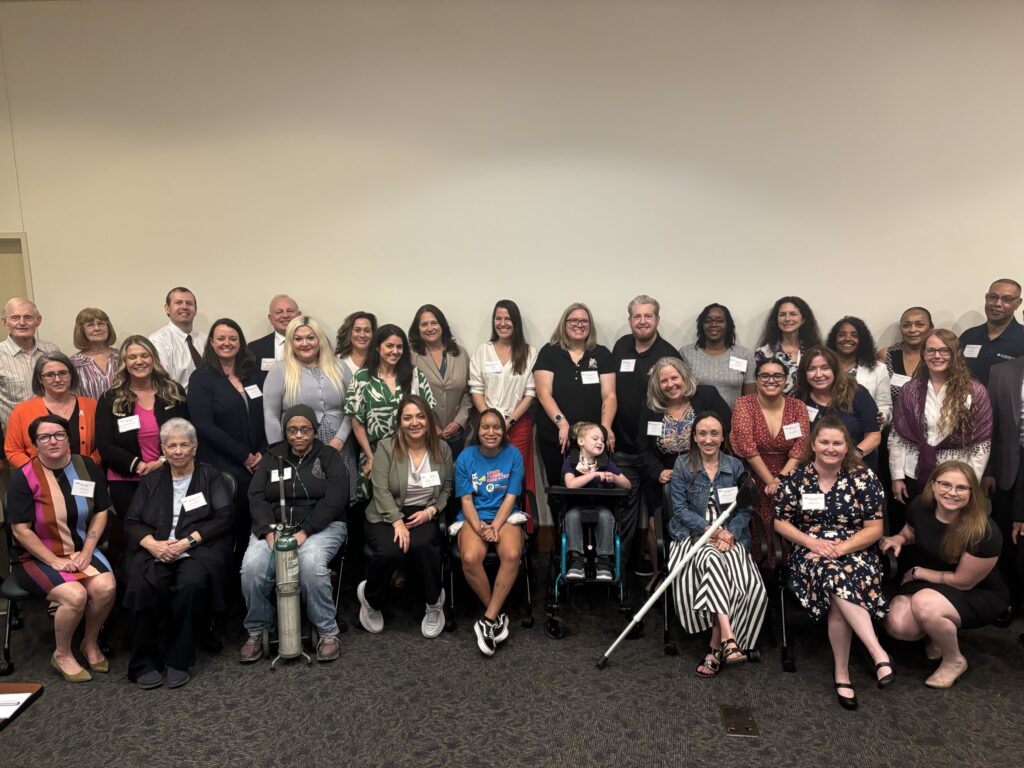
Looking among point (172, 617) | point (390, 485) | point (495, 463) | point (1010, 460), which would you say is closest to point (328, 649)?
point (172, 617)

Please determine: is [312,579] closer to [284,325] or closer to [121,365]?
[121,365]

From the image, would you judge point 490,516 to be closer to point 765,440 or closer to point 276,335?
point 765,440

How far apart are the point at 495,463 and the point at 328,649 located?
1268 mm

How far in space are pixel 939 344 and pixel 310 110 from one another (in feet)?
14.4

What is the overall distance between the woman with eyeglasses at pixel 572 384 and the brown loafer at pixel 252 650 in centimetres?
196

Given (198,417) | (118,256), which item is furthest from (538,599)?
(118,256)

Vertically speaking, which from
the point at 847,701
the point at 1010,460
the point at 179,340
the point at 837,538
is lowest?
the point at 847,701

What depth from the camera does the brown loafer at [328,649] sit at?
119 inches

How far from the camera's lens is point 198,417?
3531mm

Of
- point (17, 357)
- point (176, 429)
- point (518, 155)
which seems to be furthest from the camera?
point (518, 155)

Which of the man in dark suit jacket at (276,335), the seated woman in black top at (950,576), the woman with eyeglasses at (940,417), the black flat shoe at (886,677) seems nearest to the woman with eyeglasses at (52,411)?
the man in dark suit jacket at (276,335)

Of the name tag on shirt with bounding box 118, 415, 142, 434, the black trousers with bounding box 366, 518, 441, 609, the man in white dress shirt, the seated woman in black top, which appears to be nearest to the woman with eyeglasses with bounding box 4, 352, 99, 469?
the name tag on shirt with bounding box 118, 415, 142, 434

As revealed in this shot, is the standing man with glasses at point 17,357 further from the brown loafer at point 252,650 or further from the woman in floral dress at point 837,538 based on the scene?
the woman in floral dress at point 837,538

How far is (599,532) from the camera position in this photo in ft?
11.0
